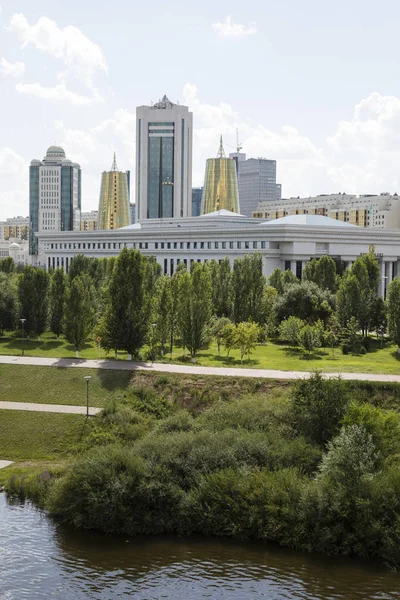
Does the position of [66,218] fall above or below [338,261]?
above

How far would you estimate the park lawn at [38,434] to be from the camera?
111 ft

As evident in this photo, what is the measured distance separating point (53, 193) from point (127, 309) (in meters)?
138

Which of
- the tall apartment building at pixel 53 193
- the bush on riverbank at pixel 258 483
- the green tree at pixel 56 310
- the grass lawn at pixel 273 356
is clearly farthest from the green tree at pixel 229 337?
the tall apartment building at pixel 53 193

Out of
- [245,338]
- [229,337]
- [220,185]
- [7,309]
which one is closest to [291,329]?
[229,337]

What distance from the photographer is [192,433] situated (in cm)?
3108

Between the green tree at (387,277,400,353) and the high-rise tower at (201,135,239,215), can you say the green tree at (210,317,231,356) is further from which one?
the high-rise tower at (201,135,239,215)

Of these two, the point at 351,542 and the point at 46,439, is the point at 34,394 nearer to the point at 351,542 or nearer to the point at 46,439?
the point at 46,439

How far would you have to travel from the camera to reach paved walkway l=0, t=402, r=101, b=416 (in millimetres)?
37000

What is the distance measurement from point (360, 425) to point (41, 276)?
33.0 metres

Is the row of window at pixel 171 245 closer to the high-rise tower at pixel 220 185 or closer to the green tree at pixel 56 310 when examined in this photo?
the high-rise tower at pixel 220 185

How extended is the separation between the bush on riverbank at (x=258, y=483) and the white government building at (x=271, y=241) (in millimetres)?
60026

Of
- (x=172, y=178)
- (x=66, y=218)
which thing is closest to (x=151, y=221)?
(x=172, y=178)

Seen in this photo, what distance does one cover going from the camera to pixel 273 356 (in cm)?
5081

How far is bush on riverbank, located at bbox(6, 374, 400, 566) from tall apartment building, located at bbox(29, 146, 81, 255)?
150 metres
